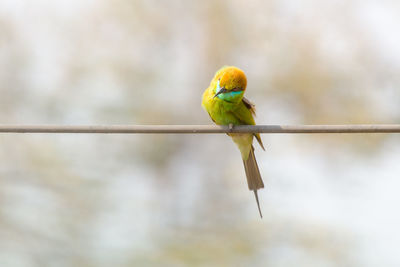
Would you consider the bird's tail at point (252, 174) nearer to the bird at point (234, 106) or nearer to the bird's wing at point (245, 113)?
the bird at point (234, 106)

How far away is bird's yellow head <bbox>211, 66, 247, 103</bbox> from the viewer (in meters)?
2.88

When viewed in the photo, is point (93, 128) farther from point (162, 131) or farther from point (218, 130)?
point (218, 130)

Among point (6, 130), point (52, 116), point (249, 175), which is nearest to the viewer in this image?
point (6, 130)

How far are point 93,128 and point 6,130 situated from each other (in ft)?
0.85

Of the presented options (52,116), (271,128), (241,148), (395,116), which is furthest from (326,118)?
(271,128)

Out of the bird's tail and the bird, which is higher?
the bird

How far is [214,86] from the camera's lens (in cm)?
300

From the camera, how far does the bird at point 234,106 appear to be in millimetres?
2902

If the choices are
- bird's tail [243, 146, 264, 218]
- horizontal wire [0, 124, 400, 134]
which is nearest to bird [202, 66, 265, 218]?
bird's tail [243, 146, 264, 218]

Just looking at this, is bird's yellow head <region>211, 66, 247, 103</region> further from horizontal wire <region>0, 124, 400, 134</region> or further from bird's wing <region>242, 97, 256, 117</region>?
horizontal wire <region>0, 124, 400, 134</region>

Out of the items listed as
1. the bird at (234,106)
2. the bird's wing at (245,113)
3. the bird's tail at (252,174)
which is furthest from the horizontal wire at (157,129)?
the bird's tail at (252,174)

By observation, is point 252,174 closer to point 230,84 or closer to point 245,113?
point 245,113

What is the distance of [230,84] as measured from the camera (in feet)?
9.53

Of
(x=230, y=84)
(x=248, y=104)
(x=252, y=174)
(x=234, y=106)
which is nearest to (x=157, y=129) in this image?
(x=230, y=84)
